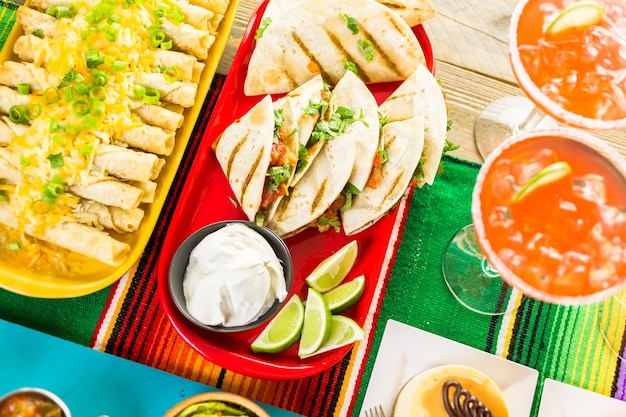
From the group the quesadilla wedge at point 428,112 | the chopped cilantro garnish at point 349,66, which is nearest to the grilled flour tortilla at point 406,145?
the quesadilla wedge at point 428,112

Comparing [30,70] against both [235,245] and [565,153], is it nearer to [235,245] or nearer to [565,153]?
[235,245]

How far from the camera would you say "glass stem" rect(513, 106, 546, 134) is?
2.59 metres

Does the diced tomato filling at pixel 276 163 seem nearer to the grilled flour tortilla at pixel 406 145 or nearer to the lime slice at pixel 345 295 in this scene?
the grilled flour tortilla at pixel 406 145

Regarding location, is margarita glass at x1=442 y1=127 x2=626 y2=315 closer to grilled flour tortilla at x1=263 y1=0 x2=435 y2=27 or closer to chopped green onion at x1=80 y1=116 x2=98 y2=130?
grilled flour tortilla at x1=263 y1=0 x2=435 y2=27

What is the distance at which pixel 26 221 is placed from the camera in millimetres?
2332

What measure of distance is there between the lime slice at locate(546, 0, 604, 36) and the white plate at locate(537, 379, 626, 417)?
1.46 m

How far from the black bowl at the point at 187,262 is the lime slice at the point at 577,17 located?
1.26 metres

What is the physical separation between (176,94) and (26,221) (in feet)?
2.55

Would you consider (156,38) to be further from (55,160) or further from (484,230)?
(484,230)

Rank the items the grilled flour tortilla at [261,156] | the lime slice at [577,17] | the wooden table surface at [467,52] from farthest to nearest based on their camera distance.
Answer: the wooden table surface at [467,52] < the grilled flour tortilla at [261,156] < the lime slice at [577,17]

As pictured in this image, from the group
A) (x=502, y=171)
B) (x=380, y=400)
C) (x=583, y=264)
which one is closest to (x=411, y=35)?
(x=502, y=171)

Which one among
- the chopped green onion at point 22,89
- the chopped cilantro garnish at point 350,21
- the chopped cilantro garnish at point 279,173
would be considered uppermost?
the chopped green onion at point 22,89

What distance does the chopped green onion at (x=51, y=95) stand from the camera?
2371mm

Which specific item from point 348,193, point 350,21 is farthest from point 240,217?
point 350,21
